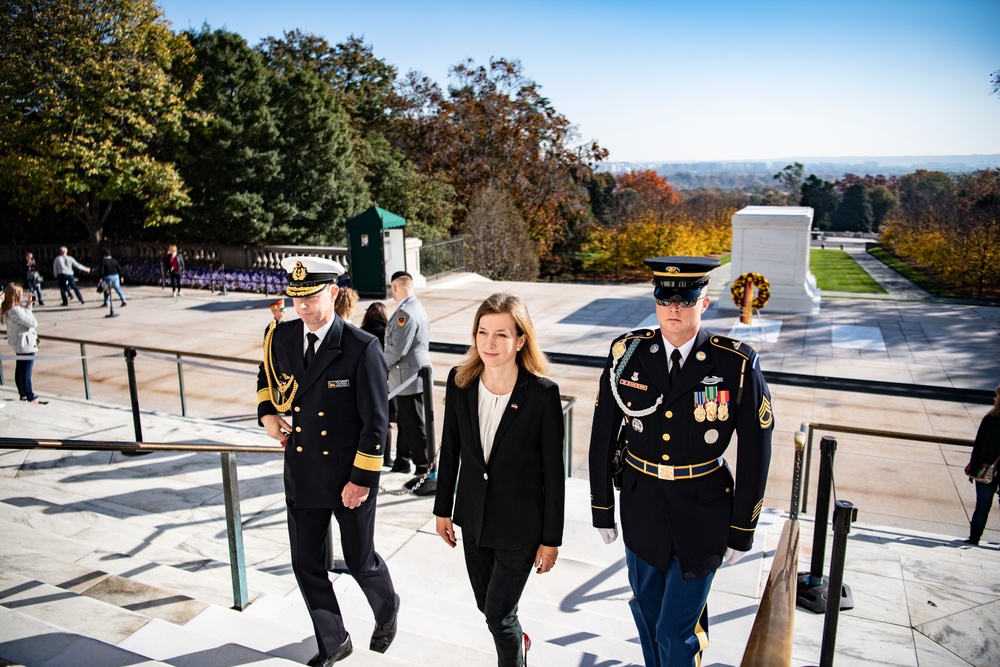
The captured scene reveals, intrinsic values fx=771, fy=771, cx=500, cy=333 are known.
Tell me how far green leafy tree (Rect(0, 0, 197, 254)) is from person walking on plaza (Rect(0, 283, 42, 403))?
497 inches

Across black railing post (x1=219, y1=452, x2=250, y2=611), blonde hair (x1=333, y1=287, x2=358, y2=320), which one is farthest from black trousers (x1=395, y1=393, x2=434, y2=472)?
black railing post (x1=219, y1=452, x2=250, y2=611)

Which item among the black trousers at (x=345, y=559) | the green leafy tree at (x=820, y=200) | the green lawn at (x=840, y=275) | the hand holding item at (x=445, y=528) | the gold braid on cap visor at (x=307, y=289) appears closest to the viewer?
the hand holding item at (x=445, y=528)

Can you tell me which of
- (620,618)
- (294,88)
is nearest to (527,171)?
(294,88)

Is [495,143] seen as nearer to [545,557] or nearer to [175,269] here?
[175,269]

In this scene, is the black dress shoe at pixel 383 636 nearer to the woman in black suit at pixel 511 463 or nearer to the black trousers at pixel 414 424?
the woman in black suit at pixel 511 463

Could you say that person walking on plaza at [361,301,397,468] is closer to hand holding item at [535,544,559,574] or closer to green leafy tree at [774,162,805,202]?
hand holding item at [535,544,559,574]

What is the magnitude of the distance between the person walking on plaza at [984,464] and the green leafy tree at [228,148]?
22085mm

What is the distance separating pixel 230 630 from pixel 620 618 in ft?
6.63

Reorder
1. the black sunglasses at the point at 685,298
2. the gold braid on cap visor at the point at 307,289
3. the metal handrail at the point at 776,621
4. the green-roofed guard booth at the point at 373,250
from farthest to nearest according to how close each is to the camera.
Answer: the green-roofed guard booth at the point at 373,250 < the gold braid on cap visor at the point at 307,289 < the black sunglasses at the point at 685,298 < the metal handrail at the point at 776,621

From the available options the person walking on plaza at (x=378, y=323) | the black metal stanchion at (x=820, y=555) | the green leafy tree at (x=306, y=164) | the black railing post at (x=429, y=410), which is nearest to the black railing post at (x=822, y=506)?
the black metal stanchion at (x=820, y=555)

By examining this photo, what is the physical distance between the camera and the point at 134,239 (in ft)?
84.0

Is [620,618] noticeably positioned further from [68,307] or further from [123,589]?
[68,307]

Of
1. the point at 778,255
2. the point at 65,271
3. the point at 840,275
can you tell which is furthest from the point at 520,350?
the point at 840,275

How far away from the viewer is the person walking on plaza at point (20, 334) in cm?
932
